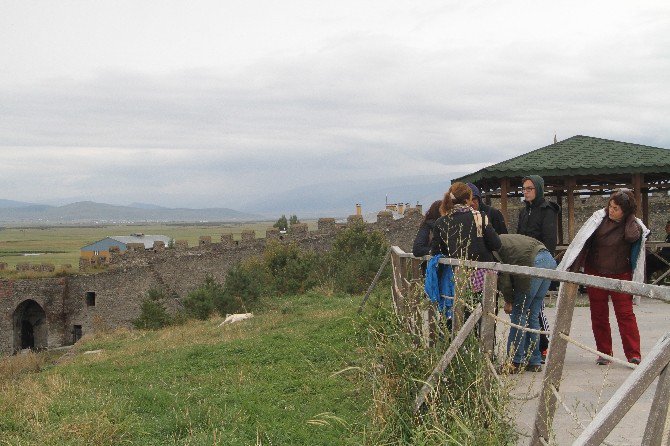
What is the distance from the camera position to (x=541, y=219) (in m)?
7.60

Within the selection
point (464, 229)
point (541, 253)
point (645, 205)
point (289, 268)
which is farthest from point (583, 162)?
point (289, 268)

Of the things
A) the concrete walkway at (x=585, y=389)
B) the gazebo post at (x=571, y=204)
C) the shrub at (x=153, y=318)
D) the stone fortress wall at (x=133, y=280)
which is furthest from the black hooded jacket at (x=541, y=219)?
the stone fortress wall at (x=133, y=280)

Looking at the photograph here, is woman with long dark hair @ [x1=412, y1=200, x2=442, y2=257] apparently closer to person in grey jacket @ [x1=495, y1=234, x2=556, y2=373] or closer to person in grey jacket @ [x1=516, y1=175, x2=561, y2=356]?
person in grey jacket @ [x1=495, y1=234, x2=556, y2=373]

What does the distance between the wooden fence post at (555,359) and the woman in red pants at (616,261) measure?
9.15 feet

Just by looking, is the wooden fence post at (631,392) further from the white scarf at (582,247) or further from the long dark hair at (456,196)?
the long dark hair at (456,196)

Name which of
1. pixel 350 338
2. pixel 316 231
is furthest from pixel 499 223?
pixel 316 231

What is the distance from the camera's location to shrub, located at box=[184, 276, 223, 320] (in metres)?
20.0

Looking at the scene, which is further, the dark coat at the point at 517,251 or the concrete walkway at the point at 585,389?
the dark coat at the point at 517,251

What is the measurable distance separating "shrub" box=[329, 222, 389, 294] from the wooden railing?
40.3ft

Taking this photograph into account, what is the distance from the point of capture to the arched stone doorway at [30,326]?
32875mm

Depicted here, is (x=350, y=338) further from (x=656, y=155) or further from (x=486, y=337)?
(x=656, y=155)

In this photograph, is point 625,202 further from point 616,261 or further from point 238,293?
point 238,293

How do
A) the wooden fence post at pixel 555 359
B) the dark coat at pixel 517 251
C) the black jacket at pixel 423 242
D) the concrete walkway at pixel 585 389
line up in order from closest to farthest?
the wooden fence post at pixel 555 359 < the concrete walkway at pixel 585 389 < the dark coat at pixel 517 251 < the black jacket at pixel 423 242

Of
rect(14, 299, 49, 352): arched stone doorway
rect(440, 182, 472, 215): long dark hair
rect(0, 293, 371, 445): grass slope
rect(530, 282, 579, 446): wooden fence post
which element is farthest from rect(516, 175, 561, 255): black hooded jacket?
rect(14, 299, 49, 352): arched stone doorway
